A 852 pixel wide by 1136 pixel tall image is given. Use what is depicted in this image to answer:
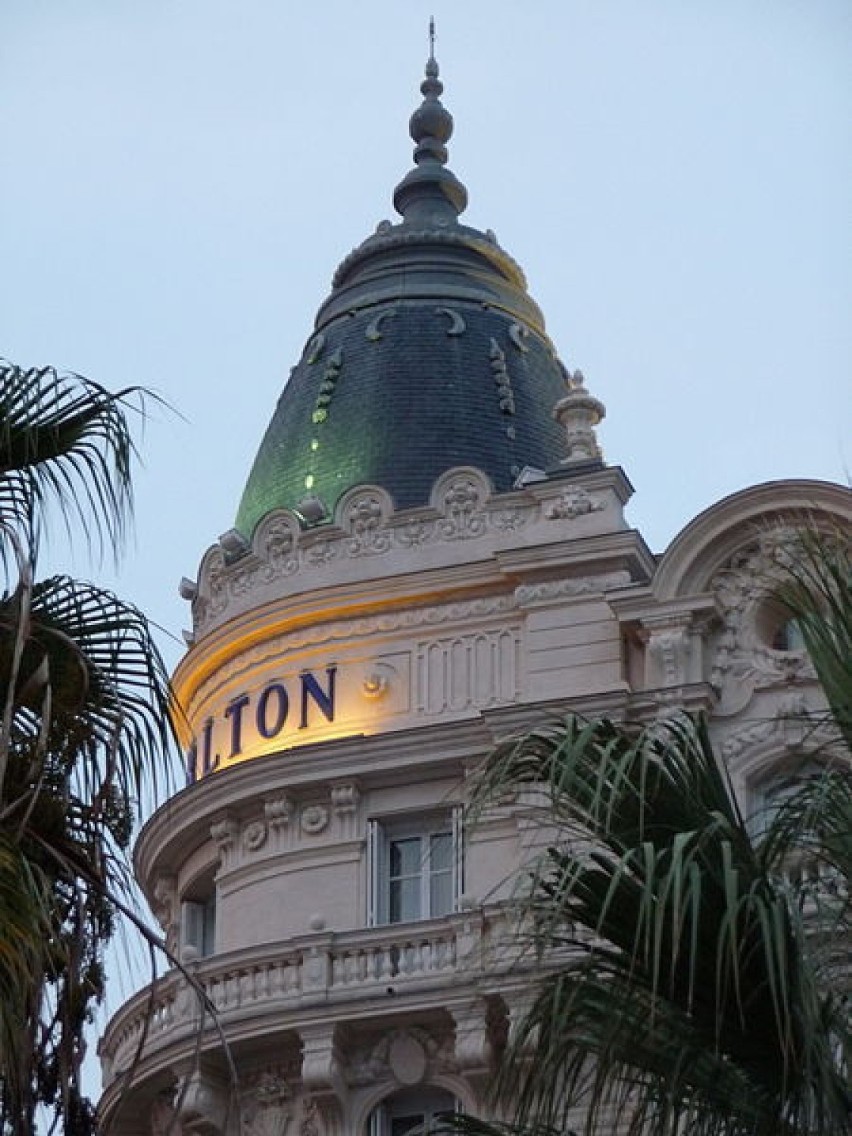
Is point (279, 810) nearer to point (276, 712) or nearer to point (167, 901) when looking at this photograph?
point (276, 712)

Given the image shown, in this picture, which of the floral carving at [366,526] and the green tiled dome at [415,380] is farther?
the green tiled dome at [415,380]

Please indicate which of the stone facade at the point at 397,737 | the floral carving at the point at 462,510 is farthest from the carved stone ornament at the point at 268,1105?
the floral carving at the point at 462,510

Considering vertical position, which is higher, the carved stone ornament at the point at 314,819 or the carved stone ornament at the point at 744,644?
the carved stone ornament at the point at 744,644

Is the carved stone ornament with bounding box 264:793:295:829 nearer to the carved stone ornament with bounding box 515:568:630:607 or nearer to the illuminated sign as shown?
the illuminated sign

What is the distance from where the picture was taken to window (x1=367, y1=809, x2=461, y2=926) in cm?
3119

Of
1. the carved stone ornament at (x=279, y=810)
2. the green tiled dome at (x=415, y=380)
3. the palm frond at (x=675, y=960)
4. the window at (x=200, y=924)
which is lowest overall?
the palm frond at (x=675, y=960)

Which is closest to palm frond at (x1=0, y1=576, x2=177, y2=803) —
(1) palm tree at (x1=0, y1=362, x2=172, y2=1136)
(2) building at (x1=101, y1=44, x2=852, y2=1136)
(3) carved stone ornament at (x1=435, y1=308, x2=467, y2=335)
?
(1) palm tree at (x1=0, y1=362, x2=172, y2=1136)

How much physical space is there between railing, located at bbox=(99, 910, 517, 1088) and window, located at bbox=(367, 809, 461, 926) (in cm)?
98

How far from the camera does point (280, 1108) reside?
99.7 feet

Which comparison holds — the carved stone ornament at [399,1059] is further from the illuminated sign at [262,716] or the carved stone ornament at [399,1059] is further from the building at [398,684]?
the illuminated sign at [262,716]

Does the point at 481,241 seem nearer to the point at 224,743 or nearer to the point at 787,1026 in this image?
the point at 224,743

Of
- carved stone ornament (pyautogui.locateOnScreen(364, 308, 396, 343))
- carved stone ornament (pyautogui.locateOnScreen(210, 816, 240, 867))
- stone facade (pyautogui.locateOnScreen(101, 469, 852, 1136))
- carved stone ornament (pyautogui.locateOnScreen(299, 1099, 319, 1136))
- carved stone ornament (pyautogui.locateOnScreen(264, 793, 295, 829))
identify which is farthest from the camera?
carved stone ornament (pyautogui.locateOnScreen(364, 308, 396, 343))

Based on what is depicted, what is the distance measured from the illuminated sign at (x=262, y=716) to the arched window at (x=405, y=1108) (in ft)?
16.3

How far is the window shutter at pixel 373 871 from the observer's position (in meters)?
31.1
